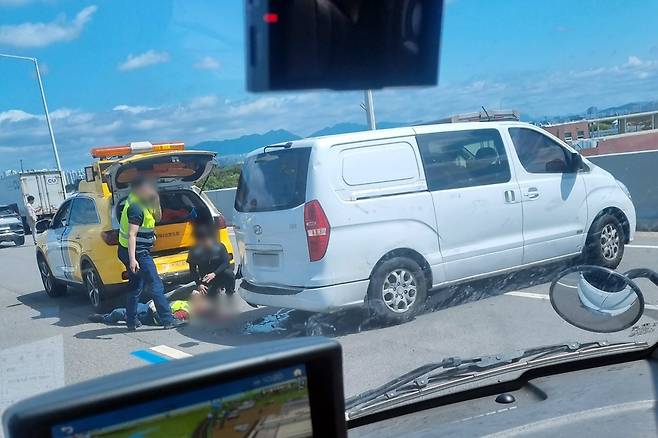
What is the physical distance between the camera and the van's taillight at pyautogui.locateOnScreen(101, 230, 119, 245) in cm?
678

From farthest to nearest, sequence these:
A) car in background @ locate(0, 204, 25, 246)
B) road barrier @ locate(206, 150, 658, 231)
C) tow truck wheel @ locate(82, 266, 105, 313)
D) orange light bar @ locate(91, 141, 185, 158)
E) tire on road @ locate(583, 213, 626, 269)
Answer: car in background @ locate(0, 204, 25, 246)
tow truck wheel @ locate(82, 266, 105, 313)
road barrier @ locate(206, 150, 658, 231)
tire on road @ locate(583, 213, 626, 269)
orange light bar @ locate(91, 141, 185, 158)

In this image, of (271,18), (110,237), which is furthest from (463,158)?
(271,18)

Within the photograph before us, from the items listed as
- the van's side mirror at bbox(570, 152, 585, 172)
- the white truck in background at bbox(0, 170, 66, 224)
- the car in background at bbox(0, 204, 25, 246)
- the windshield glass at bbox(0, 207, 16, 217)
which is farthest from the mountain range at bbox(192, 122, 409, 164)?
the windshield glass at bbox(0, 207, 16, 217)

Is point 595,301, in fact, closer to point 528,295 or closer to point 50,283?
point 528,295

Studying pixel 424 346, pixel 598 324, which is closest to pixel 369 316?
pixel 424 346

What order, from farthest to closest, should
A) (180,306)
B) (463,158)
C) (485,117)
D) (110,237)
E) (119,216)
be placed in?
(110,237)
(119,216)
(463,158)
(180,306)
(485,117)

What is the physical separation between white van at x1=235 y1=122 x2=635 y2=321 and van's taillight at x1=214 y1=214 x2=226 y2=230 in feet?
0.72

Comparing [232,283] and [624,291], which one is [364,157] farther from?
[624,291]

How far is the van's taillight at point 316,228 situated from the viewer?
5.81 m

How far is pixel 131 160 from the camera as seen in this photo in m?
5.30

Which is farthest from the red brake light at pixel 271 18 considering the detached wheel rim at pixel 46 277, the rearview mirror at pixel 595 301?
the detached wheel rim at pixel 46 277

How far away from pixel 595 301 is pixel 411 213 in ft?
Answer: 8.41

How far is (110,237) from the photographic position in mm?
7051

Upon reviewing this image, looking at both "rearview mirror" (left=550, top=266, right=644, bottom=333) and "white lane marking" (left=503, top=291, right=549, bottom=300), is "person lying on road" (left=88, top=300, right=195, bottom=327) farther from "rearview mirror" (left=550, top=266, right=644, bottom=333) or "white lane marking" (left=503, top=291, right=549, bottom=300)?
"rearview mirror" (left=550, top=266, right=644, bottom=333)
